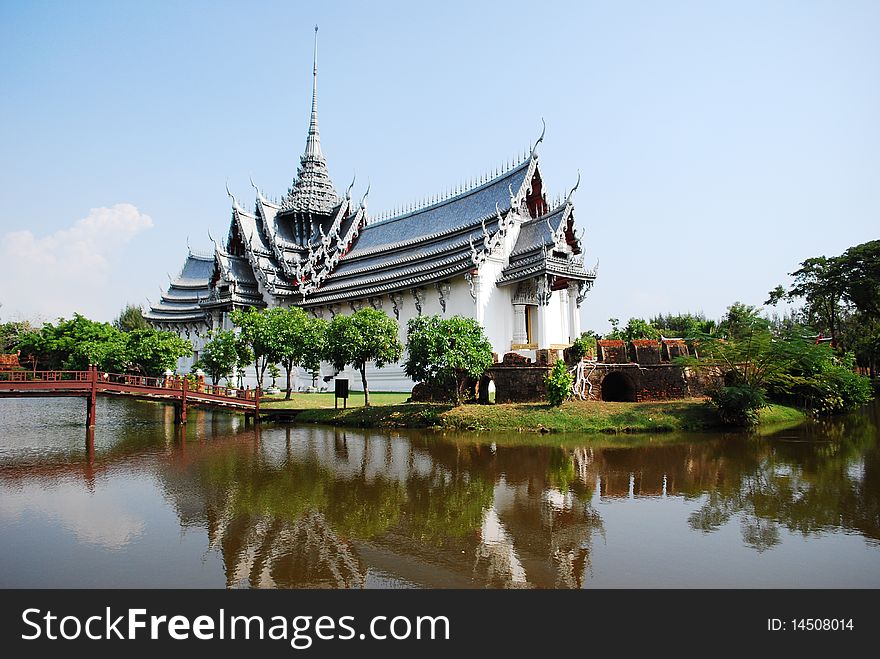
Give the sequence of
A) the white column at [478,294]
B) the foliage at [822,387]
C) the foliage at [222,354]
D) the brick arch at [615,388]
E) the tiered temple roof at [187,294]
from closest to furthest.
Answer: the foliage at [822,387]
the brick arch at [615,388]
the foliage at [222,354]
the white column at [478,294]
the tiered temple roof at [187,294]

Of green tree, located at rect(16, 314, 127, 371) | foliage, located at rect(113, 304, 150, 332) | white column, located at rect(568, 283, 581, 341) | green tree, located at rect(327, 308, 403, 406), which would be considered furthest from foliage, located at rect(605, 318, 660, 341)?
foliage, located at rect(113, 304, 150, 332)

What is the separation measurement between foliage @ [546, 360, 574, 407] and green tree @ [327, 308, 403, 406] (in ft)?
22.2

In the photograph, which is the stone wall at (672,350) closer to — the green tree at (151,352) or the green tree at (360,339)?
the green tree at (360,339)

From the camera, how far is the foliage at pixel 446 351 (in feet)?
61.9

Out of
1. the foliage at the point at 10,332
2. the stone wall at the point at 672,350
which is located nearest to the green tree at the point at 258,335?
the stone wall at the point at 672,350

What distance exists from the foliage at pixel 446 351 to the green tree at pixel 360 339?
212cm

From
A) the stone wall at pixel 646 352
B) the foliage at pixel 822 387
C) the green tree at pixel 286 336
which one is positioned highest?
the green tree at pixel 286 336

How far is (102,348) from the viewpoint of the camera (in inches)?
1227

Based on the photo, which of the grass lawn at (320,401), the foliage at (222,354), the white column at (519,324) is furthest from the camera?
the white column at (519,324)

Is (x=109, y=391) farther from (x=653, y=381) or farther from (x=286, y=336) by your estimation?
(x=653, y=381)

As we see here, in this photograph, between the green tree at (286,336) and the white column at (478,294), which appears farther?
the white column at (478,294)

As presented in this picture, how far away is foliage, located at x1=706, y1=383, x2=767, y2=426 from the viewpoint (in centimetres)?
1703
